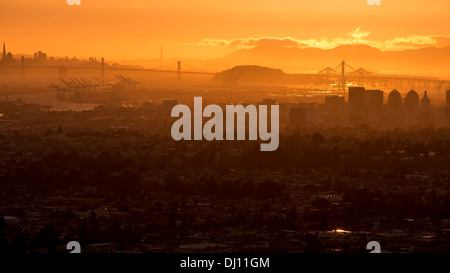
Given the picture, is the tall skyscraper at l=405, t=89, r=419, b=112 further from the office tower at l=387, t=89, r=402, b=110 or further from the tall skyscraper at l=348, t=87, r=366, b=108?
the tall skyscraper at l=348, t=87, r=366, b=108

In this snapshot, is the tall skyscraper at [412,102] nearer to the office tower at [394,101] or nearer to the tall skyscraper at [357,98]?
the office tower at [394,101]

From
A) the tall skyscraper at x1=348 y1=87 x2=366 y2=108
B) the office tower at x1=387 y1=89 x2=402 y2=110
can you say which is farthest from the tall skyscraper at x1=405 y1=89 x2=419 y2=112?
the tall skyscraper at x1=348 y1=87 x2=366 y2=108

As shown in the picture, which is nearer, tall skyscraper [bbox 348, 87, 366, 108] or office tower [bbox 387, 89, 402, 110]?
tall skyscraper [bbox 348, 87, 366, 108]

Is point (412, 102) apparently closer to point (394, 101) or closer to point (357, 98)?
point (394, 101)

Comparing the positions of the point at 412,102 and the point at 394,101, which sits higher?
the point at 394,101

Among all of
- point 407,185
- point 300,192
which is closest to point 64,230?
point 300,192

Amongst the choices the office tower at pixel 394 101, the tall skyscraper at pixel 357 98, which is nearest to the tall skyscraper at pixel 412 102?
the office tower at pixel 394 101

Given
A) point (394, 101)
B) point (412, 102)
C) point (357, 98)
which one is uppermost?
point (357, 98)

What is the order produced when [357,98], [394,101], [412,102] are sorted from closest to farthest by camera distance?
[394,101] → [412,102] → [357,98]

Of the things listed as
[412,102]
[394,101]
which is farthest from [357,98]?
[412,102]

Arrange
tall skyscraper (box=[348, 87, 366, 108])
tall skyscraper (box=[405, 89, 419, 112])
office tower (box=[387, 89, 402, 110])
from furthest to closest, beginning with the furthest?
office tower (box=[387, 89, 402, 110]), tall skyscraper (box=[348, 87, 366, 108]), tall skyscraper (box=[405, 89, 419, 112])
